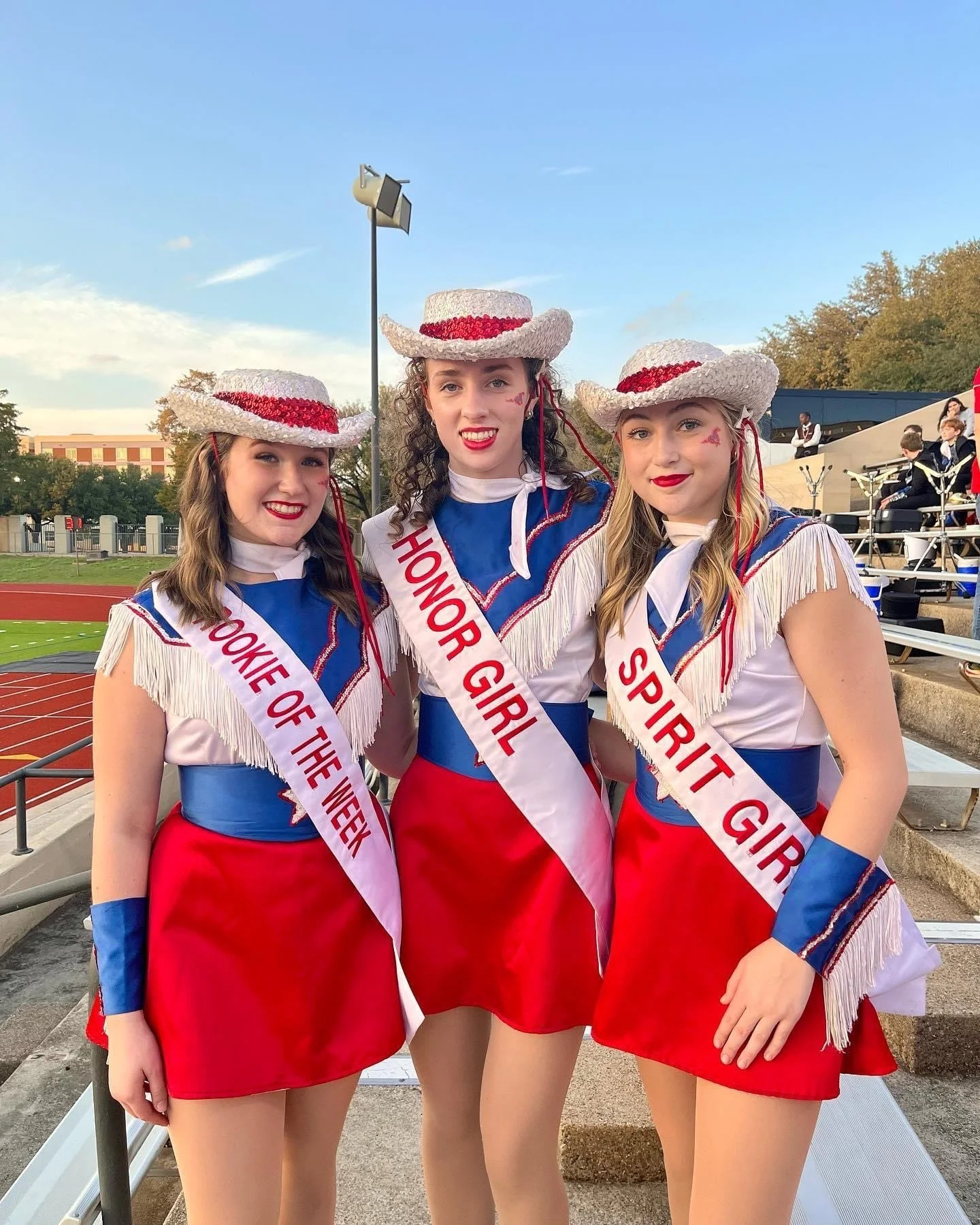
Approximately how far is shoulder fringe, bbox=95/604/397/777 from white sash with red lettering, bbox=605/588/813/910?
620 mm

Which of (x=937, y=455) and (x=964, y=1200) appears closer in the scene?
(x=964, y=1200)

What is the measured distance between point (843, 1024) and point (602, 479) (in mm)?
1086

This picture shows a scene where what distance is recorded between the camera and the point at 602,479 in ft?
6.18

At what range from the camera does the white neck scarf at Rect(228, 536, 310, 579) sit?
156cm

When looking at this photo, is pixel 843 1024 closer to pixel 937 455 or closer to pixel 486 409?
pixel 486 409

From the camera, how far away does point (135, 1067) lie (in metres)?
1.35

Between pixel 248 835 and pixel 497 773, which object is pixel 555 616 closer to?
pixel 497 773

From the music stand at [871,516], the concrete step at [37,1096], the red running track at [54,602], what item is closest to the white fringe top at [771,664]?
the concrete step at [37,1096]

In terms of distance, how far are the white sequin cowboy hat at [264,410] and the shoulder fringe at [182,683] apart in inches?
13.6

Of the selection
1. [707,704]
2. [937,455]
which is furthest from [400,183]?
[707,704]

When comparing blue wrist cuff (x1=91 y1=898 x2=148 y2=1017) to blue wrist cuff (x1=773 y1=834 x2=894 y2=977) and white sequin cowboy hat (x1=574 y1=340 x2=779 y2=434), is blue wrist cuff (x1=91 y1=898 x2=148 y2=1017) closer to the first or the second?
blue wrist cuff (x1=773 y1=834 x2=894 y2=977)

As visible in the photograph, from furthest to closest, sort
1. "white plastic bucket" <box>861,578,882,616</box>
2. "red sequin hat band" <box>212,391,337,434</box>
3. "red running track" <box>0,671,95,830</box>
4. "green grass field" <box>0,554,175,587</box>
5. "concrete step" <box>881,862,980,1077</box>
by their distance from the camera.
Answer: "green grass field" <box>0,554,175,587</box> < "red running track" <box>0,671,95,830</box> < "white plastic bucket" <box>861,578,882,616</box> < "concrete step" <box>881,862,980,1077</box> < "red sequin hat band" <box>212,391,337,434</box>

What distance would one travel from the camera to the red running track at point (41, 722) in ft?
44.4

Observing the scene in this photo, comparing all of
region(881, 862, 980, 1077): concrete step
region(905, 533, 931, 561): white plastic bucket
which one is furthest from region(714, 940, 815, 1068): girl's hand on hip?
region(905, 533, 931, 561): white plastic bucket
